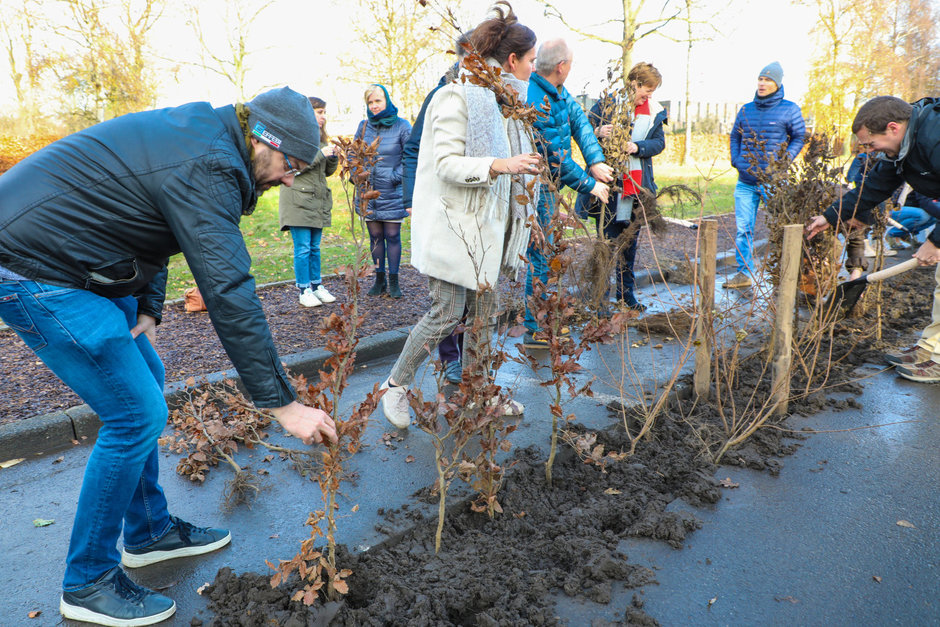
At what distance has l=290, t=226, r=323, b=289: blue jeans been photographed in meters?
6.37

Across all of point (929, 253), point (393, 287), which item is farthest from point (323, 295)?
point (929, 253)

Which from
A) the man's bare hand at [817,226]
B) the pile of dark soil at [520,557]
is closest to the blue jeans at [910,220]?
the man's bare hand at [817,226]

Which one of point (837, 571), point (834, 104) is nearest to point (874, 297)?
point (837, 571)

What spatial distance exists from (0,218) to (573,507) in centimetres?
247

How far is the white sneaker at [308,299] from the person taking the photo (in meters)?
6.42

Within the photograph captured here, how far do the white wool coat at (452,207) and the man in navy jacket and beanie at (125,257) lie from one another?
1182 millimetres

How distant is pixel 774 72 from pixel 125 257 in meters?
7.09

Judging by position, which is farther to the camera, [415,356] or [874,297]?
[874,297]

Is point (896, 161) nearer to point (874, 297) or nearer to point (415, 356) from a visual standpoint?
point (874, 297)

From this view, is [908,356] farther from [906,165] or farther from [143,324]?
[143,324]

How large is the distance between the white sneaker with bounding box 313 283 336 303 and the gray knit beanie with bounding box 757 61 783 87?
210 inches

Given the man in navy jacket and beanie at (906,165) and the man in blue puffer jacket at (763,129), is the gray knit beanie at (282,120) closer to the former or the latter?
the man in navy jacket and beanie at (906,165)

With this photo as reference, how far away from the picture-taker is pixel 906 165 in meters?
4.12

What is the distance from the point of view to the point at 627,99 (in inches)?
227
